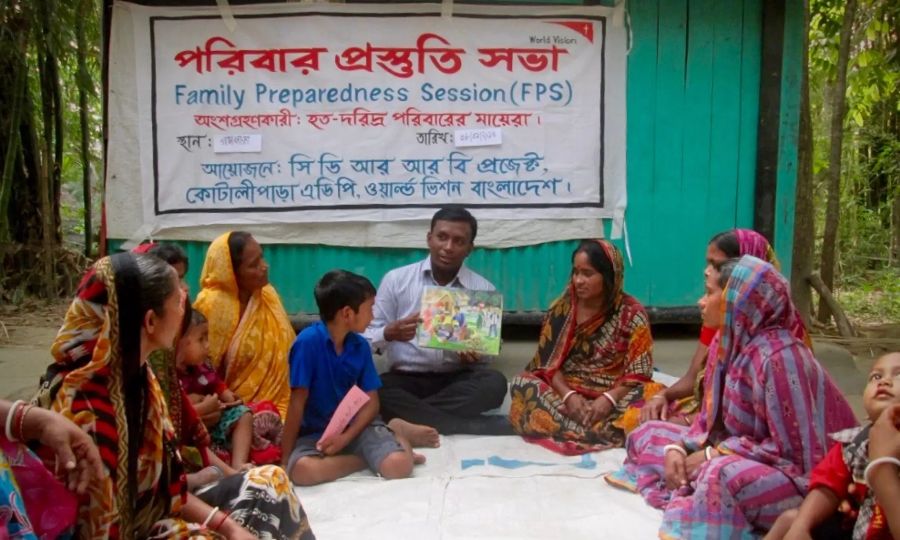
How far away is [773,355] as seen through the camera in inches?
118

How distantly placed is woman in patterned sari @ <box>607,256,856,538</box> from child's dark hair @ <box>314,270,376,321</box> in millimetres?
1435

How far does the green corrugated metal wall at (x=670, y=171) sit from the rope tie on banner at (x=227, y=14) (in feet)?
4.35

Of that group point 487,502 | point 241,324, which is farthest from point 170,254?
point 487,502

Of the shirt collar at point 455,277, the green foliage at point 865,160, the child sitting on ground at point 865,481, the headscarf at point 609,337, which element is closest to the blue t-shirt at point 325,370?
the shirt collar at point 455,277

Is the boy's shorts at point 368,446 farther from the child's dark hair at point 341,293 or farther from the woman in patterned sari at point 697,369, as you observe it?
the woman in patterned sari at point 697,369

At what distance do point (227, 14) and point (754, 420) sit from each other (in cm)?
383

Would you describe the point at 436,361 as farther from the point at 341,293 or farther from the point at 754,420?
the point at 754,420

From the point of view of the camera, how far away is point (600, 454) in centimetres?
420

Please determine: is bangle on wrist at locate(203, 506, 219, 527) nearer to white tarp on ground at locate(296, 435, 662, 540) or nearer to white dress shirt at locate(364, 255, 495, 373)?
white tarp on ground at locate(296, 435, 662, 540)

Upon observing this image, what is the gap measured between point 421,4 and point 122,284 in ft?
12.0

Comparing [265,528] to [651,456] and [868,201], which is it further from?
[868,201]

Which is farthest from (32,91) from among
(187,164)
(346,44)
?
(346,44)

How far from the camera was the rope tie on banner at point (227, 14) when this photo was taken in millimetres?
5312

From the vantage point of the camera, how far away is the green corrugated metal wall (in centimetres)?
551
